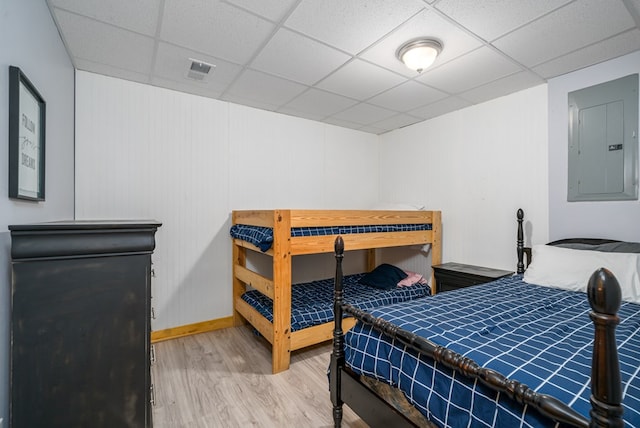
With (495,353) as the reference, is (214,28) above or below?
above

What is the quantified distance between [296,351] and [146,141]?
7.40 ft

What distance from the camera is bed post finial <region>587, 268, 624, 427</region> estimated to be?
614 millimetres

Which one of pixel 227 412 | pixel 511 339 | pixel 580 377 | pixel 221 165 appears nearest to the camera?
pixel 580 377

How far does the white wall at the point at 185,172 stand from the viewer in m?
2.50

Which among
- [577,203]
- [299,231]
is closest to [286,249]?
[299,231]

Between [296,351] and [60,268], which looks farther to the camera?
[296,351]

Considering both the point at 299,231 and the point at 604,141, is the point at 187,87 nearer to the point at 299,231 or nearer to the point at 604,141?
the point at 299,231

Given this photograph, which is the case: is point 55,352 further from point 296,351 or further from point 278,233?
point 296,351

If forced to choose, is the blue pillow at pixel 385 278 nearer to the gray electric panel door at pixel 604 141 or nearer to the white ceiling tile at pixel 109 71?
the gray electric panel door at pixel 604 141

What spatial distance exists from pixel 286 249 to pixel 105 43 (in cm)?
186

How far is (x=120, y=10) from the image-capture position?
1.70 metres

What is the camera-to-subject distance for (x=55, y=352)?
1.11 m

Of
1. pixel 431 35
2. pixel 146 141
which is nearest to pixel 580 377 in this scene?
pixel 431 35

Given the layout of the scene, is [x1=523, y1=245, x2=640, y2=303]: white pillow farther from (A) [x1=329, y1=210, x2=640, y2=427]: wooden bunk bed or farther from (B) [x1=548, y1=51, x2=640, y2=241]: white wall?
(B) [x1=548, y1=51, x2=640, y2=241]: white wall
